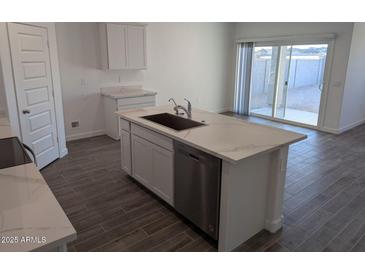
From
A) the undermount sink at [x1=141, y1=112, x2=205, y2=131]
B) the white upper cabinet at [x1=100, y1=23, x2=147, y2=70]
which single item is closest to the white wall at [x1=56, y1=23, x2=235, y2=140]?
the white upper cabinet at [x1=100, y1=23, x2=147, y2=70]

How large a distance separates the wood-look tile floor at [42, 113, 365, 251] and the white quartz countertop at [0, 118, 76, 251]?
106 centimetres

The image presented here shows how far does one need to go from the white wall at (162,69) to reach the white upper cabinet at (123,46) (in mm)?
285

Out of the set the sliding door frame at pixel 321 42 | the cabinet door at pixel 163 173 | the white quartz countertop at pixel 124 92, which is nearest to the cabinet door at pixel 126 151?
the cabinet door at pixel 163 173

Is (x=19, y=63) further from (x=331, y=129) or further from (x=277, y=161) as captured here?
(x=331, y=129)

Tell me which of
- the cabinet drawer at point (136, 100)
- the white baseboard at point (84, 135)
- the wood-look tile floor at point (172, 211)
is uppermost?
the cabinet drawer at point (136, 100)

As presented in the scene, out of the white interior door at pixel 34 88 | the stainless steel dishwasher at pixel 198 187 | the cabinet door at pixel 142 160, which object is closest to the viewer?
the stainless steel dishwasher at pixel 198 187

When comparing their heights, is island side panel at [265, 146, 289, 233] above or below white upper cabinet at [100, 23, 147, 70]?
below

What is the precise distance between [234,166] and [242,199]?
1.16ft

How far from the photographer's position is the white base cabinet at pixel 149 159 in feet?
9.14

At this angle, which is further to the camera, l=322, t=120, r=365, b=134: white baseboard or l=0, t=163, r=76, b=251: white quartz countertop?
l=322, t=120, r=365, b=134: white baseboard

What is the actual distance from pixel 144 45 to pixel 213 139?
3.79 metres

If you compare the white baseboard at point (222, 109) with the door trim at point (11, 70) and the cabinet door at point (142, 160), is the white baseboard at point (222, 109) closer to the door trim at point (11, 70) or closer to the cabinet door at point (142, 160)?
the door trim at point (11, 70)

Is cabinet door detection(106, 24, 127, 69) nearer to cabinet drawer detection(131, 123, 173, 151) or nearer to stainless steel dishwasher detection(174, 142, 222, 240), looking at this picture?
cabinet drawer detection(131, 123, 173, 151)

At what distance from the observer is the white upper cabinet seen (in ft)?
16.7
